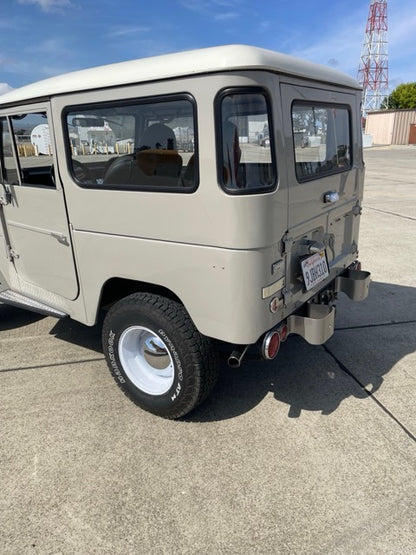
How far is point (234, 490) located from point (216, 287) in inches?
45.1

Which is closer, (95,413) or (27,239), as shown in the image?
(95,413)

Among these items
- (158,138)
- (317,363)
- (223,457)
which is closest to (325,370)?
(317,363)

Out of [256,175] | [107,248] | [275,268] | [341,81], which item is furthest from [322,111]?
[107,248]

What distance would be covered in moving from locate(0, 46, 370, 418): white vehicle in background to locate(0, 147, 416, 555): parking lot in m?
0.39

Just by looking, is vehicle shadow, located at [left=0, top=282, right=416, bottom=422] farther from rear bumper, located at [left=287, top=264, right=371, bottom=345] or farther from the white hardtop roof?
the white hardtop roof

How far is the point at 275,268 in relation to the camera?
2465 mm

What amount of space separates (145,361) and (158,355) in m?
0.17

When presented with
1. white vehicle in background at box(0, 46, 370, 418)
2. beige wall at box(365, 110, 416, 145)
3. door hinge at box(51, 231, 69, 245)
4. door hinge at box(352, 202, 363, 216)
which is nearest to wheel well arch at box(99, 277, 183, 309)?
white vehicle in background at box(0, 46, 370, 418)

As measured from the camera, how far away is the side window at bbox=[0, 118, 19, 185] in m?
3.32

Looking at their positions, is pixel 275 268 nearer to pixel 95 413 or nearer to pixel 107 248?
pixel 107 248

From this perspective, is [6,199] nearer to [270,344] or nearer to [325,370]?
[270,344]

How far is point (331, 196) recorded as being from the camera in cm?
297

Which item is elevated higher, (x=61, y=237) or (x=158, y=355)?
(x=61, y=237)

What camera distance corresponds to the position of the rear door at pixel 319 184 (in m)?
2.57
